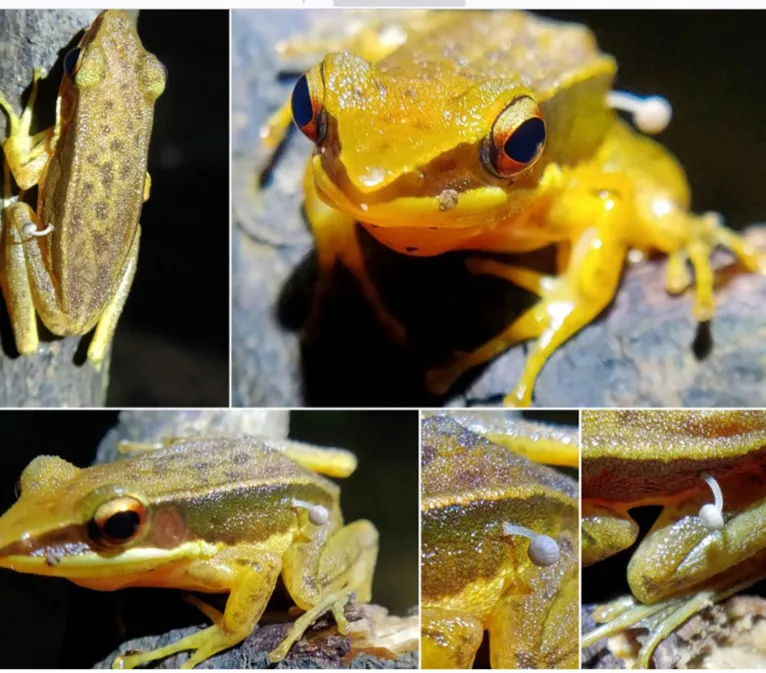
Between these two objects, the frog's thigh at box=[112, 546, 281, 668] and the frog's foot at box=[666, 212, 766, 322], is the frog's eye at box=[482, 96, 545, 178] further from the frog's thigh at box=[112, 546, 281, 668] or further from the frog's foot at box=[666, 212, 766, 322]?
the frog's thigh at box=[112, 546, 281, 668]

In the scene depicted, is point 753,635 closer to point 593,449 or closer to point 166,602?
point 593,449

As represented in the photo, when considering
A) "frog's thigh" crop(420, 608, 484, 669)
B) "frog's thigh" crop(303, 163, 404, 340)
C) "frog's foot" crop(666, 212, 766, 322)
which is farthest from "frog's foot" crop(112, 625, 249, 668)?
"frog's foot" crop(666, 212, 766, 322)

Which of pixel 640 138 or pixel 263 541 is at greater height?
pixel 640 138

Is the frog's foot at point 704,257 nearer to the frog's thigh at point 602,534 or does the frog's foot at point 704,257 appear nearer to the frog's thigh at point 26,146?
the frog's thigh at point 602,534

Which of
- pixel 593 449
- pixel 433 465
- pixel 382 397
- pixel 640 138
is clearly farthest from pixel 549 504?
pixel 640 138

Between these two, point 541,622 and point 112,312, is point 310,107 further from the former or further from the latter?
point 541,622
